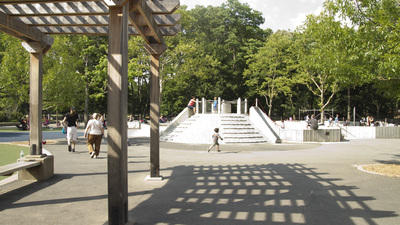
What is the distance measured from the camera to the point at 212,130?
21484 millimetres

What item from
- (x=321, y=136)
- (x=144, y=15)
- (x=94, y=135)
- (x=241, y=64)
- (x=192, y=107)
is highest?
(x=241, y=64)

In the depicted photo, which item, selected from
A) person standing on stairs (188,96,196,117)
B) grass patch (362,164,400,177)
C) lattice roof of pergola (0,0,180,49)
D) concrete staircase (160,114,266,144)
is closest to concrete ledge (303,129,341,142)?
concrete staircase (160,114,266,144)

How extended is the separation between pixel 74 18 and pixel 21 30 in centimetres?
129

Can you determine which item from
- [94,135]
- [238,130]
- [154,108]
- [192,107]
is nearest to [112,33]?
[154,108]

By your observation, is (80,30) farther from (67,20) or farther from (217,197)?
(217,197)

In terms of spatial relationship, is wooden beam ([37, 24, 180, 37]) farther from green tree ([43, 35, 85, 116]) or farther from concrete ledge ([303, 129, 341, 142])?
concrete ledge ([303, 129, 341, 142])

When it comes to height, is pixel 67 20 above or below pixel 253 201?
above

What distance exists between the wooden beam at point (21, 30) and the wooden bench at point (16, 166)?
3.22 meters

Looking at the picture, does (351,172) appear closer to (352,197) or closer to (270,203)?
(352,197)

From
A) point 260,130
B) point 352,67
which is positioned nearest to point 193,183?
point 352,67

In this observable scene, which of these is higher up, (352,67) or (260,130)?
(352,67)

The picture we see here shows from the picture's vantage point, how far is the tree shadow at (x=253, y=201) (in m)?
5.04

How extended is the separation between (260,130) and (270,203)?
55.9ft

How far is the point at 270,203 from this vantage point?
5.98 metres
